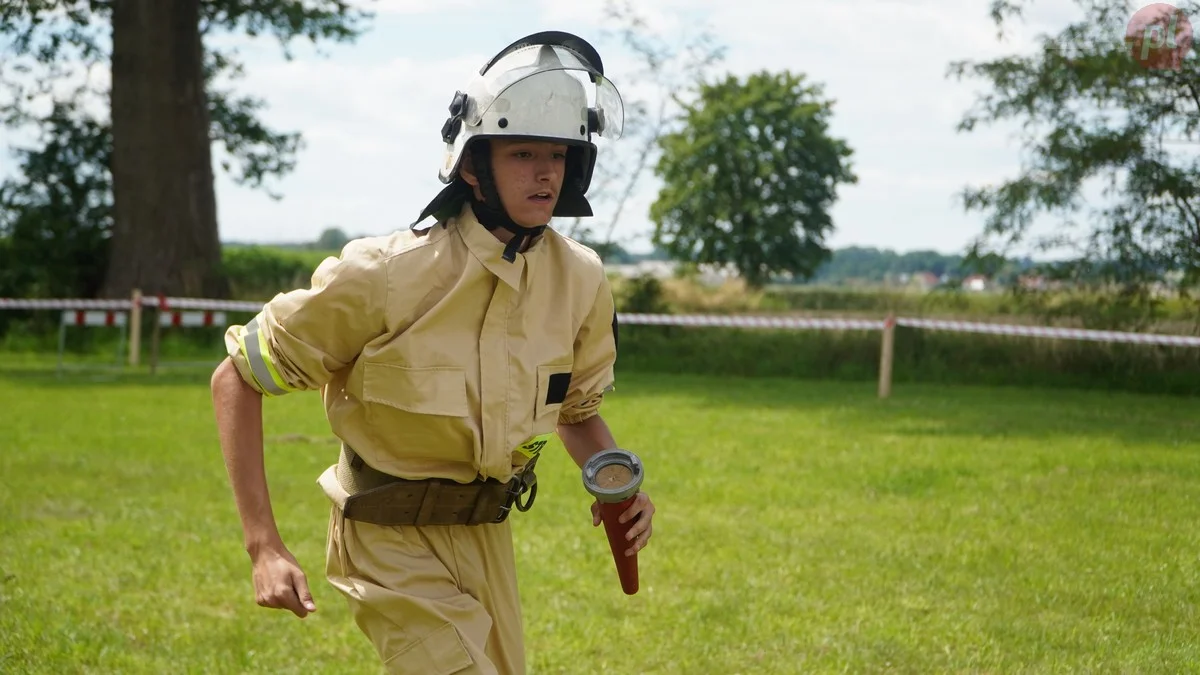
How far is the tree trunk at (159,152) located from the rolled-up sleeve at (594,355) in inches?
878

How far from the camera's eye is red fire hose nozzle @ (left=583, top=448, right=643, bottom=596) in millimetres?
3273

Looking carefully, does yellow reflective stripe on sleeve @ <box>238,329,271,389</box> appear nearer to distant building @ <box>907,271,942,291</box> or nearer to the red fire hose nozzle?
the red fire hose nozzle

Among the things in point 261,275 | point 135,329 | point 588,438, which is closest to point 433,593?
point 588,438

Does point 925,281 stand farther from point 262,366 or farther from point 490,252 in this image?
point 262,366

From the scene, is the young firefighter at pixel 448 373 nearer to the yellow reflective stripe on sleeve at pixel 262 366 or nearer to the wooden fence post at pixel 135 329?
the yellow reflective stripe on sleeve at pixel 262 366

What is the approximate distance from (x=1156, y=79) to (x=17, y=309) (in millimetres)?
20816

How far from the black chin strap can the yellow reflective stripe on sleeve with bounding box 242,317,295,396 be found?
588 mm

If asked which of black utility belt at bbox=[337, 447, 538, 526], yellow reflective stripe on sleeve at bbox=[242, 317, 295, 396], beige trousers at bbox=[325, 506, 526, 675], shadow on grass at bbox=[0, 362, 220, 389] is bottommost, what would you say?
shadow on grass at bbox=[0, 362, 220, 389]

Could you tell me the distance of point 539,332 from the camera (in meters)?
3.30

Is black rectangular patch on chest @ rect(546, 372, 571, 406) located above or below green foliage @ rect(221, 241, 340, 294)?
above

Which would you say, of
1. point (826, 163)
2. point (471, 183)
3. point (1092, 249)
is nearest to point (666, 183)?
point (826, 163)

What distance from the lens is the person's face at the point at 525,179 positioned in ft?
10.6

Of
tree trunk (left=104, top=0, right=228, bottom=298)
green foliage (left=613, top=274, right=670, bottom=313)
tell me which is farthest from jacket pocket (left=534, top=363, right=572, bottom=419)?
tree trunk (left=104, top=0, right=228, bottom=298)

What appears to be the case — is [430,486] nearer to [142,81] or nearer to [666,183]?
[142,81]
